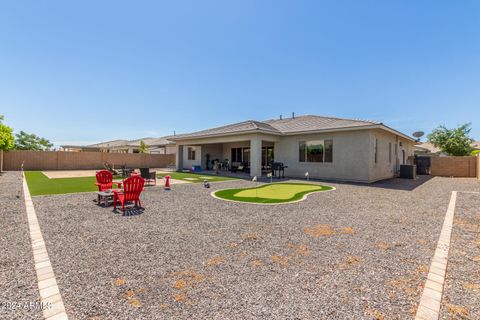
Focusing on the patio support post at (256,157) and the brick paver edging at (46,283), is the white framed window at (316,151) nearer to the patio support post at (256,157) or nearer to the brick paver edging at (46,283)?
the patio support post at (256,157)

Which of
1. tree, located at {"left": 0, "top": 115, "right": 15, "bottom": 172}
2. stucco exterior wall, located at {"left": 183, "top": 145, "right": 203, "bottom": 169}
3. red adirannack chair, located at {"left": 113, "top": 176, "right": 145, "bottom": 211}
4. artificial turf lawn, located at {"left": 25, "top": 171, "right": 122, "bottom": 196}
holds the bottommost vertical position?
artificial turf lawn, located at {"left": 25, "top": 171, "right": 122, "bottom": 196}

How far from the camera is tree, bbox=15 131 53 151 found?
46.5 m

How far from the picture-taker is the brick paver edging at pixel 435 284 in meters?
2.29

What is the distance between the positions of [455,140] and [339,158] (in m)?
32.4

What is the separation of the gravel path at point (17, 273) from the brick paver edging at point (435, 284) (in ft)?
13.0

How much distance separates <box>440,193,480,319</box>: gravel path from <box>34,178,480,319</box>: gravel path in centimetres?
29

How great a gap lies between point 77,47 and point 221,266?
50.1 ft

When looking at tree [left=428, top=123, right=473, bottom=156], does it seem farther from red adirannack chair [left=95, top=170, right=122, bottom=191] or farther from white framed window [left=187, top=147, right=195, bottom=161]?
red adirannack chair [left=95, top=170, right=122, bottom=191]

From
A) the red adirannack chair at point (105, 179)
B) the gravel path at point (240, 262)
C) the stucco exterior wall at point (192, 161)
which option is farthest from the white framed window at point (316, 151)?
the red adirannack chair at point (105, 179)

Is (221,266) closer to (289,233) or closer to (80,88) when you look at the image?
(289,233)

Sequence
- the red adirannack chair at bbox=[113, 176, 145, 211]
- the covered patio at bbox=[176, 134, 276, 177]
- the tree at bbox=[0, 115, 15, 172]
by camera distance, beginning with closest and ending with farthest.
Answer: the red adirannack chair at bbox=[113, 176, 145, 211]
the tree at bbox=[0, 115, 15, 172]
the covered patio at bbox=[176, 134, 276, 177]

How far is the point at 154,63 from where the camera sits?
15.8m

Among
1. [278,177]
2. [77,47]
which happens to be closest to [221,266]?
[278,177]

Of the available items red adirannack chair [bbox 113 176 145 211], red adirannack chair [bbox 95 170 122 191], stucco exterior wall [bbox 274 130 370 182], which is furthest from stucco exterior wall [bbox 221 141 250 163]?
red adirannack chair [bbox 113 176 145 211]
